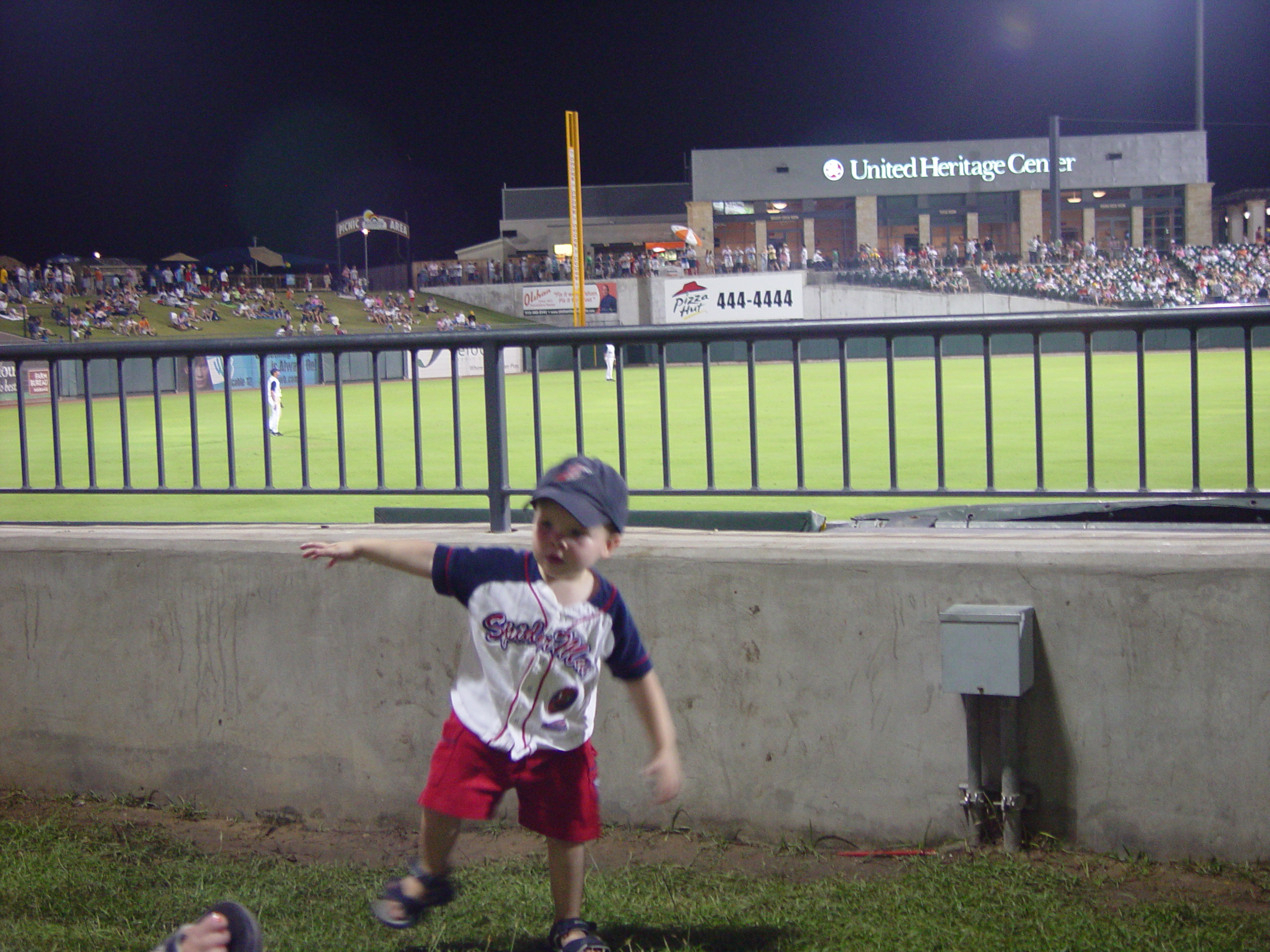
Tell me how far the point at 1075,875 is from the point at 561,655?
72.3 inches

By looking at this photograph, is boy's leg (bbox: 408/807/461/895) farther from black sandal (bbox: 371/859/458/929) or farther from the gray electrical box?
the gray electrical box

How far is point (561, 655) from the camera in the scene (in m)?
2.92

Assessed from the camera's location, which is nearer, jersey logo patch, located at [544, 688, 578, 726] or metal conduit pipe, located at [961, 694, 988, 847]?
jersey logo patch, located at [544, 688, 578, 726]

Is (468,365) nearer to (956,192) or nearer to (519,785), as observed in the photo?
(956,192)

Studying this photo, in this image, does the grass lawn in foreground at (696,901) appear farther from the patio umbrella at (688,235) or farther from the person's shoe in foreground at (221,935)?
the patio umbrella at (688,235)

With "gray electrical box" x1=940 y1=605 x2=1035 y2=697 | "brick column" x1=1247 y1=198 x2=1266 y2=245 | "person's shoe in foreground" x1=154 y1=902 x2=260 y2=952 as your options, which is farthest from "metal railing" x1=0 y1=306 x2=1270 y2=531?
"brick column" x1=1247 y1=198 x2=1266 y2=245

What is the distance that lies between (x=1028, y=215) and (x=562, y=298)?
26.4 metres

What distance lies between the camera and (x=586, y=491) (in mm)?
2734

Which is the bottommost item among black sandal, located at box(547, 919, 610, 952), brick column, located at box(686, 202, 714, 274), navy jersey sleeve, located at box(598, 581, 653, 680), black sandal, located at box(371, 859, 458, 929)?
black sandal, located at box(547, 919, 610, 952)

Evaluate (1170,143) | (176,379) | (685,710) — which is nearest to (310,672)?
(685,710)

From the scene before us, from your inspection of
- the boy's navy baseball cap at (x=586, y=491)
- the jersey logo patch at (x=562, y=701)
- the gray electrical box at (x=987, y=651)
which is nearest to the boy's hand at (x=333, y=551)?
the boy's navy baseball cap at (x=586, y=491)

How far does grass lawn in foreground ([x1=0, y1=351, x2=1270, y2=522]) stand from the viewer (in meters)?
10.9

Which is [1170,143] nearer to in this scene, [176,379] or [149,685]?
[176,379]

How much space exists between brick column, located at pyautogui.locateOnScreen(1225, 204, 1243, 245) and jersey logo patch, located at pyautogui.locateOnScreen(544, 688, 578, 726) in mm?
90665
